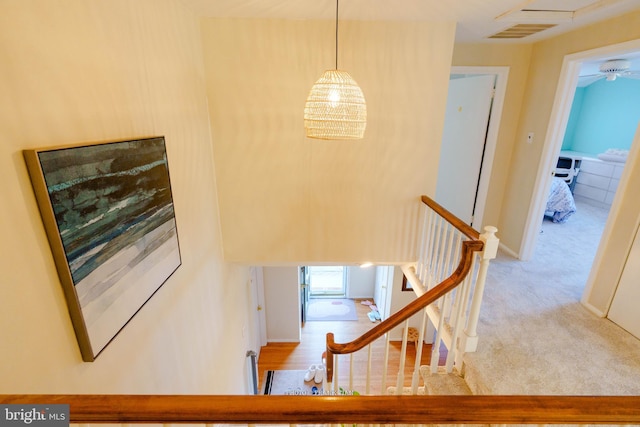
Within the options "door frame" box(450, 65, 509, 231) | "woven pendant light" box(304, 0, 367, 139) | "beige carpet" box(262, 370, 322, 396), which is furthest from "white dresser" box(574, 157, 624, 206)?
"beige carpet" box(262, 370, 322, 396)

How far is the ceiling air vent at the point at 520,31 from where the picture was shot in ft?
8.48

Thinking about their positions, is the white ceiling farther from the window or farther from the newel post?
the window

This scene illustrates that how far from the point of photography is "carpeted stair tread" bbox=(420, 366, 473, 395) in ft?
6.22

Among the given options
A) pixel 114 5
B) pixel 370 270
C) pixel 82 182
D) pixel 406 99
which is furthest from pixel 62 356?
pixel 370 270

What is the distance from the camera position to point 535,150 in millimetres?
3074

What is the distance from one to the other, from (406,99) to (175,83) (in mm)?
1943

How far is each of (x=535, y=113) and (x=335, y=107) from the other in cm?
258

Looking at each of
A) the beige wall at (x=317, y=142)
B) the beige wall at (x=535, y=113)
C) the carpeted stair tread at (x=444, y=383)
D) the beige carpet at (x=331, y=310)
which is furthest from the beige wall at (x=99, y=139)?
the beige carpet at (x=331, y=310)

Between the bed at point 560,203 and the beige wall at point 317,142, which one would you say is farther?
the bed at point 560,203

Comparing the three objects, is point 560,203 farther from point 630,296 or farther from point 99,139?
point 99,139

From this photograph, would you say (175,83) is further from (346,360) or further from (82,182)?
(346,360)

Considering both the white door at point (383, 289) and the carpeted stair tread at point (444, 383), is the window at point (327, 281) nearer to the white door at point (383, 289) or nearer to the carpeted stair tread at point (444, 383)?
the white door at point (383, 289)

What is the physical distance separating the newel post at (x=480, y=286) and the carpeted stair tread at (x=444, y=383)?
0.21 meters

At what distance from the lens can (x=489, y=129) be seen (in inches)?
133
